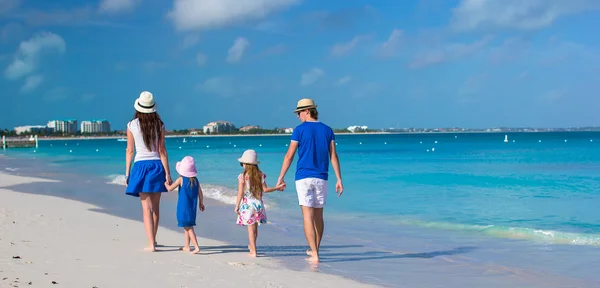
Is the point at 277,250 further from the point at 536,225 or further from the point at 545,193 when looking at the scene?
the point at 545,193

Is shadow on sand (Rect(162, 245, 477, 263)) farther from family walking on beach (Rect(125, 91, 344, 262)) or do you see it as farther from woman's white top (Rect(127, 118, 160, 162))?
woman's white top (Rect(127, 118, 160, 162))

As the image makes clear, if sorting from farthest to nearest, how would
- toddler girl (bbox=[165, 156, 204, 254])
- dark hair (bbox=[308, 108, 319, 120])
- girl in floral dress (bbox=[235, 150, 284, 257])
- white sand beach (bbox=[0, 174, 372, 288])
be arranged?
1. girl in floral dress (bbox=[235, 150, 284, 257])
2. toddler girl (bbox=[165, 156, 204, 254])
3. dark hair (bbox=[308, 108, 319, 120])
4. white sand beach (bbox=[0, 174, 372, 288])

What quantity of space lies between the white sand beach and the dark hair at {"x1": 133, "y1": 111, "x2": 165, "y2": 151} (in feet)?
4.24

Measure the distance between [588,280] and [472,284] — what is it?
1462 millimetres

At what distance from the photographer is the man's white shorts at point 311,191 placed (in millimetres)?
6609

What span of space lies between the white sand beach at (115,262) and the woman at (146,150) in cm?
81

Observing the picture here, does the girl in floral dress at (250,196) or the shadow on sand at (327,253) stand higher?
the girl in floral dress at (250,196)

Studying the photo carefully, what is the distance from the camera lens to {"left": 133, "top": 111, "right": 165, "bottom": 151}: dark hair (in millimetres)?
6590

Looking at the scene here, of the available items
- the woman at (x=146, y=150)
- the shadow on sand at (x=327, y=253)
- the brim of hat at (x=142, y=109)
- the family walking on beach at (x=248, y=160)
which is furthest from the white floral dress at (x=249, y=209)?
the brim of hat at (x=142, y=109)

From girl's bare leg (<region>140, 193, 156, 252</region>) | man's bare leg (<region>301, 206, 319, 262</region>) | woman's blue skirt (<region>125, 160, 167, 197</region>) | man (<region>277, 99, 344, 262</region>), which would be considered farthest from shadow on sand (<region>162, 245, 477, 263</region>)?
woman's blue skirt (<region>125, 160, 167, 197</region>)

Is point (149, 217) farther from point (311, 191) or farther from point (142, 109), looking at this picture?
point (311, 191)

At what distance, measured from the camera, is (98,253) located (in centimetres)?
668

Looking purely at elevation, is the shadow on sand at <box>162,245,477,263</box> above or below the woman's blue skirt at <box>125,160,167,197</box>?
below

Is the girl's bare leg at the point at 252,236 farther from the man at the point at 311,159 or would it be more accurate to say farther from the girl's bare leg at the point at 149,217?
the girl's bare leg at the point at 149,217
